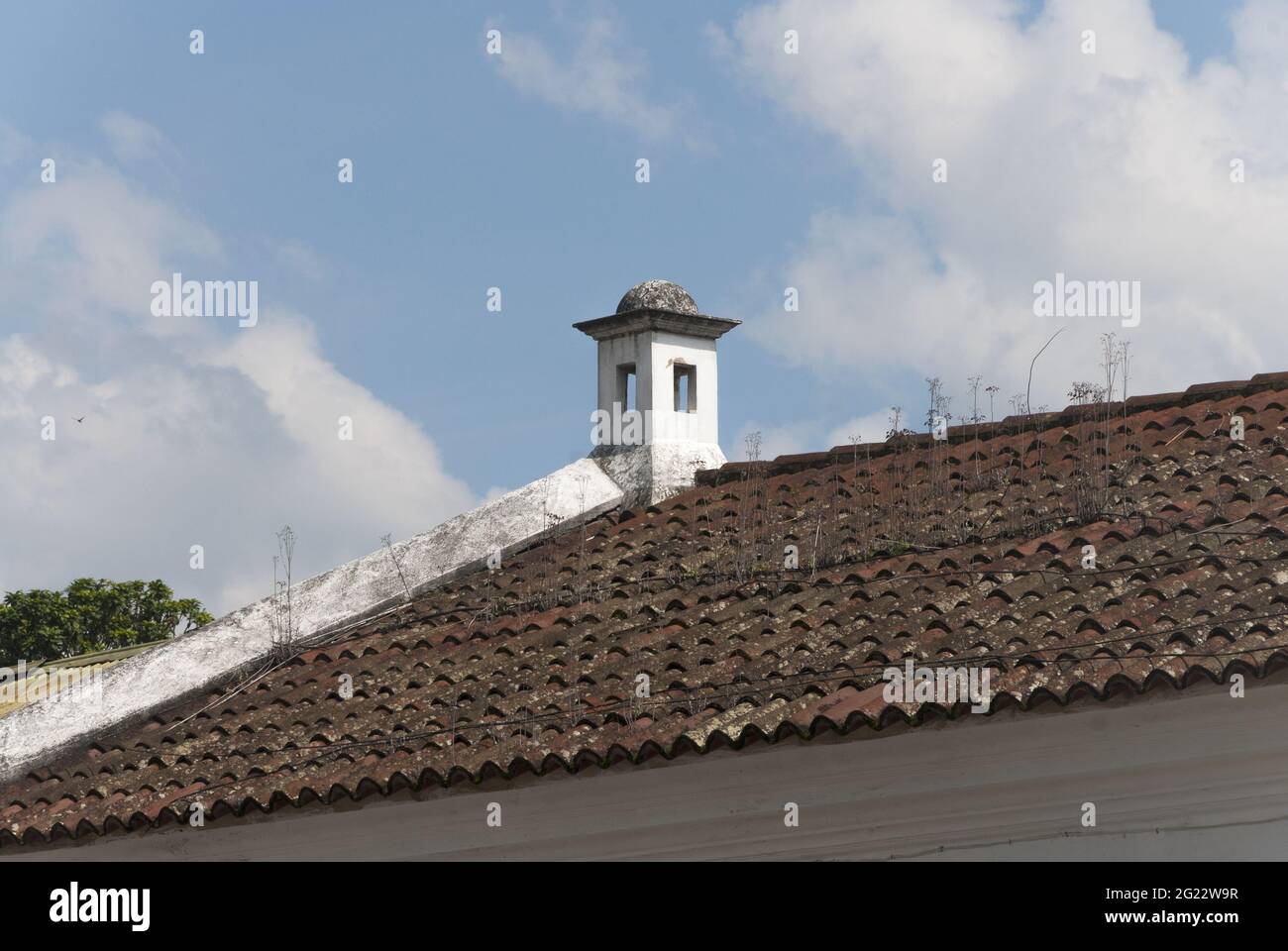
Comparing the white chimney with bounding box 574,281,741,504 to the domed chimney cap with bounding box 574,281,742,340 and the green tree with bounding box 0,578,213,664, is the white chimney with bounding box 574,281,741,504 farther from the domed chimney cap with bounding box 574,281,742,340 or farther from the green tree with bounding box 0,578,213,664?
the green tree with bounding box 0,578,213,664

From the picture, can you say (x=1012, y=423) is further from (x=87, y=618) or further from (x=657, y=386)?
(x=87, y=618)

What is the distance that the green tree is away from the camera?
90.0 feet

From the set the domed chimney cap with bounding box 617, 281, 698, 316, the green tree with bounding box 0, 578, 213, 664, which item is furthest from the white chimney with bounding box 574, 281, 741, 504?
the green tree with bounding box 0, 578, 213, 664

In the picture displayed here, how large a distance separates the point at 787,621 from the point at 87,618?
22.0 meters

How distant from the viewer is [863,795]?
275 inches

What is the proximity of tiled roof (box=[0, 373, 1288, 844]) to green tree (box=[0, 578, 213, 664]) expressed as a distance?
728 inches

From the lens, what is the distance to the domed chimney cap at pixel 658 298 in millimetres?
12195

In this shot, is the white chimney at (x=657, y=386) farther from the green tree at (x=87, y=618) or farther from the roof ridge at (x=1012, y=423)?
the green tree at (x=87, y=618)

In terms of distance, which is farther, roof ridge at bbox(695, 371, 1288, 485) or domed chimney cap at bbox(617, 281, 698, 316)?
domed chimney cap at bbox(617, 281, 698, 316)

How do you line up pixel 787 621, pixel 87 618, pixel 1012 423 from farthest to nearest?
pixel 87 618 < pixel 1012 423 < pixel 787 621

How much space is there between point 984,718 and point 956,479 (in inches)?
152

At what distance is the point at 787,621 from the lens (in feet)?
27.3

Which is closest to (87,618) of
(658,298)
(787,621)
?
(658,298)
